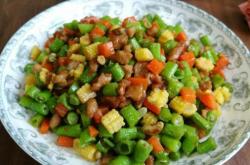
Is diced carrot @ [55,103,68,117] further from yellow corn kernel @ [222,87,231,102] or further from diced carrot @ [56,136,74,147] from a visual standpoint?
yellow corn kernel @ [222,87,231,102]

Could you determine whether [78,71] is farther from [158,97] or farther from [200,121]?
[200,121]

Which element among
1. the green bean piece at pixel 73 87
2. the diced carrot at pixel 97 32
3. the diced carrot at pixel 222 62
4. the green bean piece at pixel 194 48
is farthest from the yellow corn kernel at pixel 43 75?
the diced carrot at pixel 222 62

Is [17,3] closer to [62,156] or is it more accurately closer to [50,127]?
[50,127]

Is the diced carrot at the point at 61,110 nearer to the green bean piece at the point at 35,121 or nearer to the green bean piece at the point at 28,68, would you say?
the green bean piece at the point at 35,121

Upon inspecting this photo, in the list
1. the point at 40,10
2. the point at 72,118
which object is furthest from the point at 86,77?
the point at 40,10

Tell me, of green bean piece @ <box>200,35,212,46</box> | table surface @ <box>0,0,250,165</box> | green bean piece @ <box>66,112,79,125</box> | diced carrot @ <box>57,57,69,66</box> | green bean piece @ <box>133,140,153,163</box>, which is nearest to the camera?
green bean piece @ <box>133,140,153,163</box>

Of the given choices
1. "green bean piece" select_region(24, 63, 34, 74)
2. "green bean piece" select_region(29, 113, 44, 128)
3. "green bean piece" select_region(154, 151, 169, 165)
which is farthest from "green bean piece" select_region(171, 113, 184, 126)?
"green bean piece" select_region(24, 63, 34, 74)
